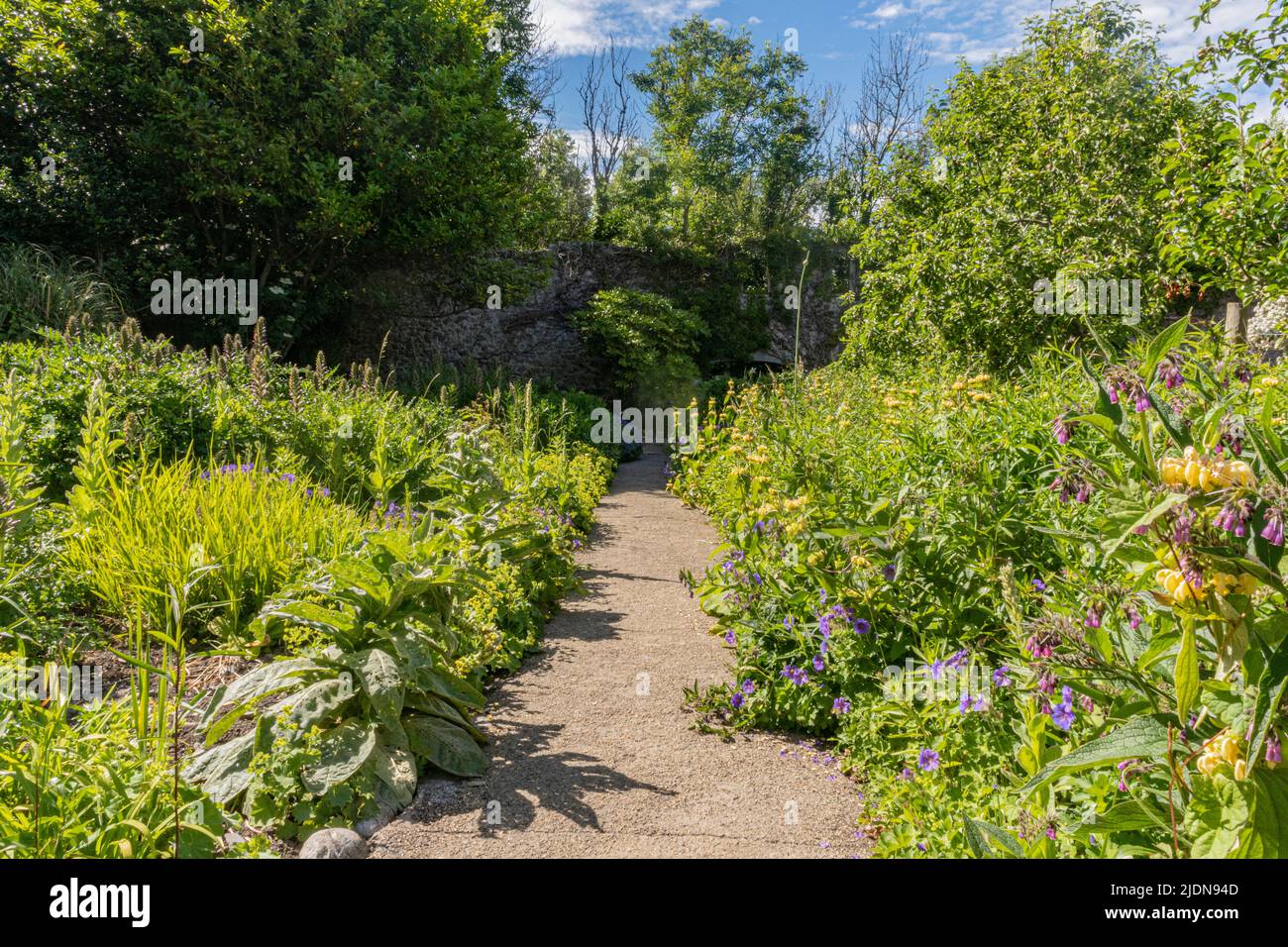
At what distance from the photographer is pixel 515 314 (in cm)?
1658

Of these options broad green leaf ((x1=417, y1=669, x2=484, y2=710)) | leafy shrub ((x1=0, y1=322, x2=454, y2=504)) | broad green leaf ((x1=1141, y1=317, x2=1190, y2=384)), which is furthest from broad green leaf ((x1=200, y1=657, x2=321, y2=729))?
broad green leaf ((x1=1141, y1=317, x2=1190, y2=384))

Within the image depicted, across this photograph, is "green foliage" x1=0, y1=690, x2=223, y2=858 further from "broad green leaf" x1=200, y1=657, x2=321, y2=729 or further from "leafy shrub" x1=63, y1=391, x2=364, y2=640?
"leafy shrub" x1=63, y1=391, x2=364, y2=640

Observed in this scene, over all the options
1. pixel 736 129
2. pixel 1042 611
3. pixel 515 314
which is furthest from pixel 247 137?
pixel 736 129

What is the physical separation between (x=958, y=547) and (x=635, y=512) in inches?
219

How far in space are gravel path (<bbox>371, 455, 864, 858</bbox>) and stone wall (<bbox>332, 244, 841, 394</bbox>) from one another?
1022 cm

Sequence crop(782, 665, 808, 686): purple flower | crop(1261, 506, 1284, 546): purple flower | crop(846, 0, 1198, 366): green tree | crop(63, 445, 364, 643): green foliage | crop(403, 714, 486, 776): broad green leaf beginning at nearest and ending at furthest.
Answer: crop(1261, 506, 1284, 546): purple flower < crop(403, 714, 486, 776): broad green leaf < crop(782, 665, 808, 686): purple flower < crop(63, 445, 364, 643): green foliage < crop(846, 0, 1198, 366): green tree

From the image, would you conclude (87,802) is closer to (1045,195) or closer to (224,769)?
(224,769)

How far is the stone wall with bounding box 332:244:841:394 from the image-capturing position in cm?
1346

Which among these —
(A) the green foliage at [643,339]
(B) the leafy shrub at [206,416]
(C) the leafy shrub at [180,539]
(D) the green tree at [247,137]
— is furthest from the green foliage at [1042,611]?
(A) the green foliage at [643,339]

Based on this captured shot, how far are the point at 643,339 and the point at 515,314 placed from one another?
10.3 ft

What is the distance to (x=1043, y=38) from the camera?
8.74m

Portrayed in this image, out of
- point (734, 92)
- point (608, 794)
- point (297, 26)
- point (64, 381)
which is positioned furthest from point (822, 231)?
point (608, 794)
